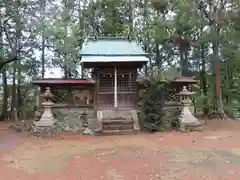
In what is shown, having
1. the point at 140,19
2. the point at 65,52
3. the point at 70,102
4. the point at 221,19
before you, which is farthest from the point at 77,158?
the point at 140,19

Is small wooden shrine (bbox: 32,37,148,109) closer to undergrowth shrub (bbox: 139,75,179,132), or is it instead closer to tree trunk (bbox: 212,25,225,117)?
undergrowth shrub (bbox: 139,75,179,132)

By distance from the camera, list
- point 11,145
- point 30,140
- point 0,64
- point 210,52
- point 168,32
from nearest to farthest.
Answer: point 11,145, point 30,140, point 0,64, point 168,32, point 210,52

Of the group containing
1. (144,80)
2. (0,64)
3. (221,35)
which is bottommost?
(144,80)

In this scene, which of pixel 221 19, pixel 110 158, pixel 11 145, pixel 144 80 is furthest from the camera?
pixel 221 19

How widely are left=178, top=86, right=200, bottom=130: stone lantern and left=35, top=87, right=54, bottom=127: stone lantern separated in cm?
548

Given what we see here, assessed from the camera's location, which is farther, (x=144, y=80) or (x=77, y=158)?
(x=144, y=80)

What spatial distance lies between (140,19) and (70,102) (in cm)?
868

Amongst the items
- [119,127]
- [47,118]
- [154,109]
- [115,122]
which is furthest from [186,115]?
[47,118]

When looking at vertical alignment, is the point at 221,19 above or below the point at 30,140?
above

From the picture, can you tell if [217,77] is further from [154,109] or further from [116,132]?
[116,132]

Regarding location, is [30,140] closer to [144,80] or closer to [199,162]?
[144,80]

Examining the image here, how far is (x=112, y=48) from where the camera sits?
13195 millimetres

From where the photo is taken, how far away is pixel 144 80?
479 inches

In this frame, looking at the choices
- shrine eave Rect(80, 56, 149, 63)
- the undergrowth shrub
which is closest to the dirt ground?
the undergrowth shrub
